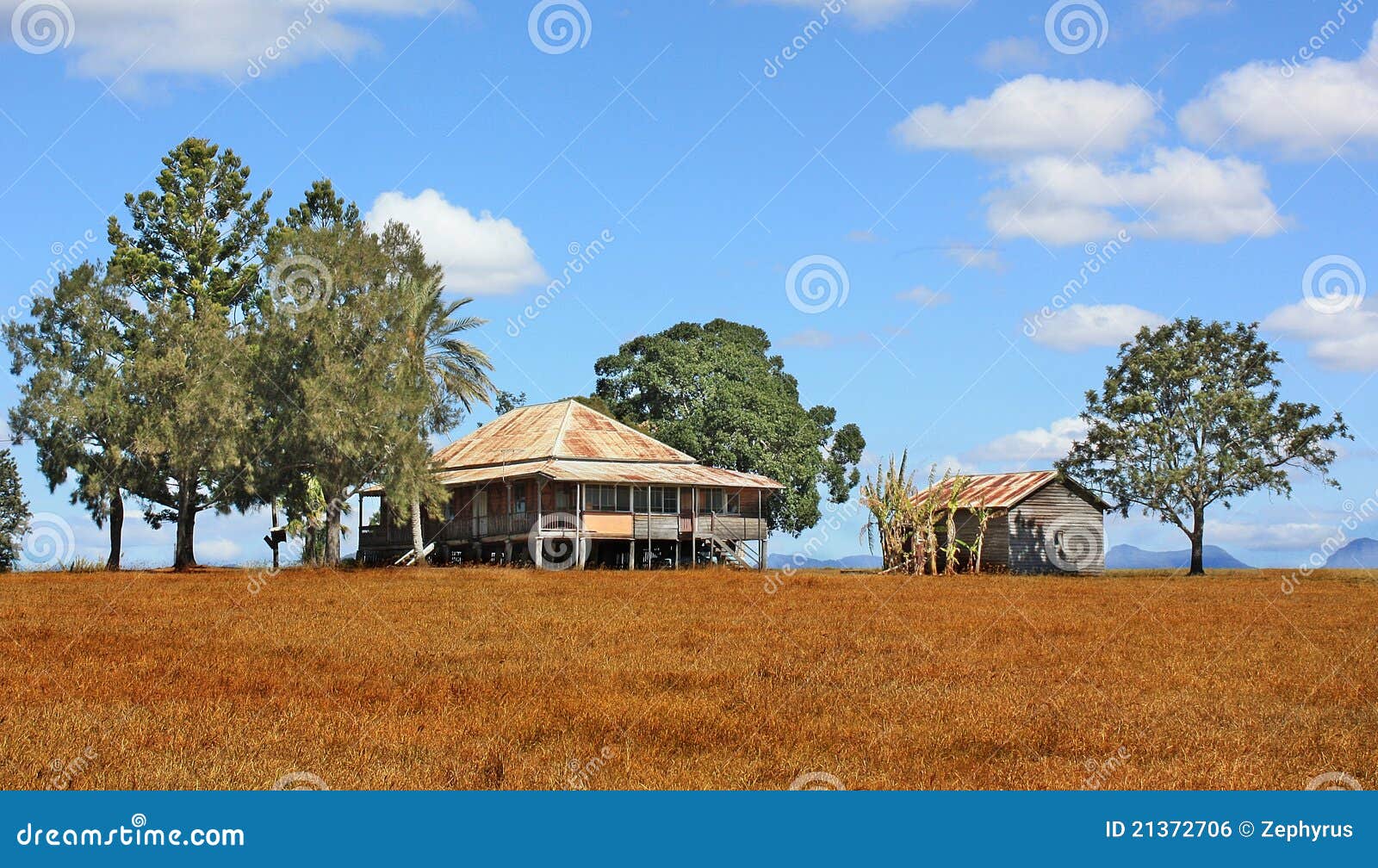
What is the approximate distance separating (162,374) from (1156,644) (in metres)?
33.8

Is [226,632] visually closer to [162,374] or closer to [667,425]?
[162,374]

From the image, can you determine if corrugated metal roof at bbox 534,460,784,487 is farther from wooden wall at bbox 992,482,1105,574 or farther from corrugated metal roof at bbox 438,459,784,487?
wooden wall at bbox 992,482,1105,574

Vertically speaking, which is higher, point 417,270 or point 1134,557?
point 417,270

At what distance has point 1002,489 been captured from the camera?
56.6 metres

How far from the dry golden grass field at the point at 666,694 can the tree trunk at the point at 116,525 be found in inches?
774

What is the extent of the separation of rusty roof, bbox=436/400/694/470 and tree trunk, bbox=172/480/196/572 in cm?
899

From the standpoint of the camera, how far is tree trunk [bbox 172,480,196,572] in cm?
4597

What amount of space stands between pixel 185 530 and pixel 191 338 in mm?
6990

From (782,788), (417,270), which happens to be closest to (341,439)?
(417,270)

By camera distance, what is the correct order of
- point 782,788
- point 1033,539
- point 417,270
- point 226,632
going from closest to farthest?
point 782,788 → point 226,632 → point 417,270 → point 1033,539

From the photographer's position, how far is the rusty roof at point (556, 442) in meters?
51.9

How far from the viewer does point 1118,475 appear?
55.6 meters

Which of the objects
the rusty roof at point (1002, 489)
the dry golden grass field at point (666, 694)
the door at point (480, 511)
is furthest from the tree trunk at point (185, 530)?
the rusty roof at point (1002, 489)

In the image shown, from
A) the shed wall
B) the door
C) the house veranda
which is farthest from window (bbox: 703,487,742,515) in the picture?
the shed wall
